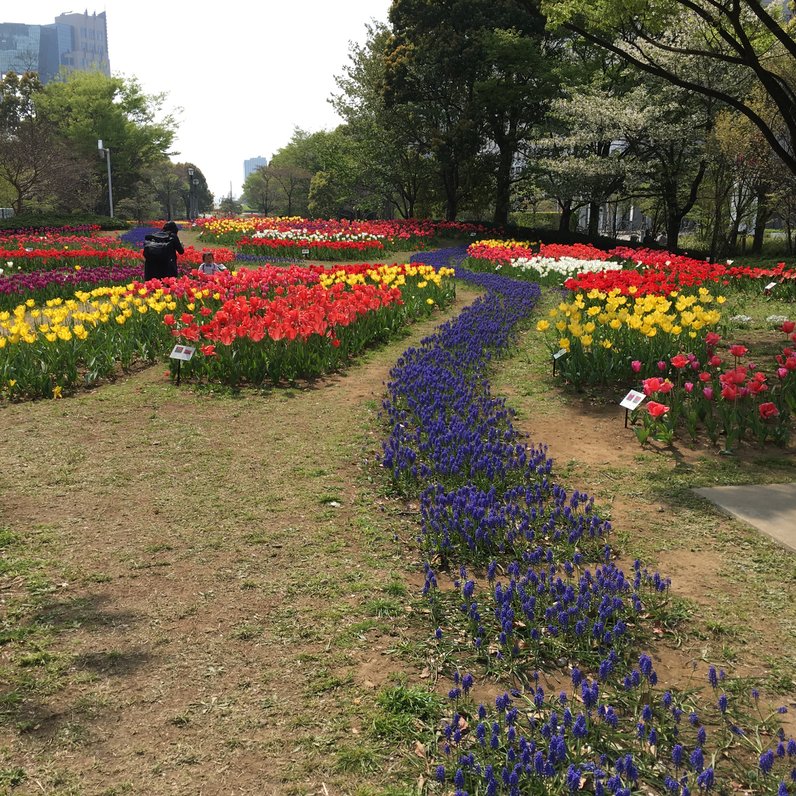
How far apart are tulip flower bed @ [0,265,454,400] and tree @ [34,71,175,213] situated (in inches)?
2034

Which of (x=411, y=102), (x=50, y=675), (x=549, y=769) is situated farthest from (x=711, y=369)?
(x=411, y=102)

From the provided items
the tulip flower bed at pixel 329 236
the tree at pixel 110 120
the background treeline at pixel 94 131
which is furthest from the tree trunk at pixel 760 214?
the tree at pixel 110 120

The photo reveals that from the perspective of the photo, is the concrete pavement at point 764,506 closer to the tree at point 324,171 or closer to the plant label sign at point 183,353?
the plant label sign at point 183,353

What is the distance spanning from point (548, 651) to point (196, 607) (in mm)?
1771

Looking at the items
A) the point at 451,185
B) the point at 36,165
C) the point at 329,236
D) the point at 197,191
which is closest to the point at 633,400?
the point at 329,236

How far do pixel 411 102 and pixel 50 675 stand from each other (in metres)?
31.9

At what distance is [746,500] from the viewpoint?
4.55 meters

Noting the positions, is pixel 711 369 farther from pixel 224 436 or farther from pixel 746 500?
pixel 224 436

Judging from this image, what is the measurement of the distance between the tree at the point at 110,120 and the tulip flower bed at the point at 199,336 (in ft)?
170

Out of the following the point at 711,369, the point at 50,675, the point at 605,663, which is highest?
the point at 711,369

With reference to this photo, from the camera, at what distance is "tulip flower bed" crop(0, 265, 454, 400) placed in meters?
7.51

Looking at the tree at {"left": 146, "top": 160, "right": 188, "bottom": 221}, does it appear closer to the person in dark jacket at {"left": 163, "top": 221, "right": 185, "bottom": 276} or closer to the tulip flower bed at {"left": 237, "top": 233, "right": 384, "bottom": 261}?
the tulip flower bed at {"left": 237, "top": 233, "right": 384, "bottom": 261}

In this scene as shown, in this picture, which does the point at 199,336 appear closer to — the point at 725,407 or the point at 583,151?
the point at 725,407

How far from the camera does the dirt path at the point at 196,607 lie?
2.45m
